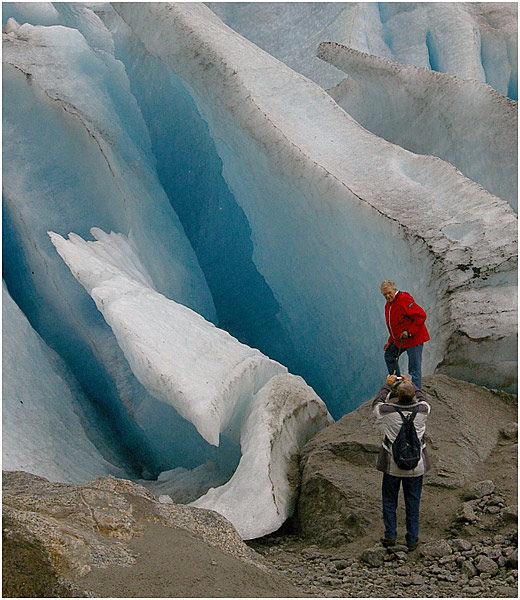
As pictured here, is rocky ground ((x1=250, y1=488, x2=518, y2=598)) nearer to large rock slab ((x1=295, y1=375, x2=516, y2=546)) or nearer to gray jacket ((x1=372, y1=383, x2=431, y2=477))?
large rock slab ((x1=295, y1=375, x2=516, y2=546))

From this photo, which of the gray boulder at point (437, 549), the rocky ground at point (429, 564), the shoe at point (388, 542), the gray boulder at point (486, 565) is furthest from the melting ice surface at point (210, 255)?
the gray boulder at point (486, 565)

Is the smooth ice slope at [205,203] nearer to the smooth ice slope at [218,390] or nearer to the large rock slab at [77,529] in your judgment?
the smooth ice slope at [218,390]

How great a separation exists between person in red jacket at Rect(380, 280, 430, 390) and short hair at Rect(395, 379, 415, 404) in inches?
22.2

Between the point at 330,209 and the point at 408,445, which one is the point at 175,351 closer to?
the point at 408,445

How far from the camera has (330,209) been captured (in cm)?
312

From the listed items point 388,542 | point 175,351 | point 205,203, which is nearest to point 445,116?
point 205,203

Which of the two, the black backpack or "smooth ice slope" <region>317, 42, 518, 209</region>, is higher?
"smooth ice slope" <region>317, 42, 518, 209</region>

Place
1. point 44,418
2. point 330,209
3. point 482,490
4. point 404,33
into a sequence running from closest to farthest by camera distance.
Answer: point 482,490 → point 44,418 → point 330,209 → point 404,33

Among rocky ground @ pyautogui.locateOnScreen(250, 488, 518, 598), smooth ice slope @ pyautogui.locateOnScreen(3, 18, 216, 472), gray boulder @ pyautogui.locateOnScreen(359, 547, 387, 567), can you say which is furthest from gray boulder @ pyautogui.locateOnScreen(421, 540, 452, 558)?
smooth ice slope @ pyautogui.locateOnScreen(3, 18, 216, 472)

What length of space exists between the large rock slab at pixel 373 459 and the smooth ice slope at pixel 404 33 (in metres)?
3.59

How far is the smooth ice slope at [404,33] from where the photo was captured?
217 inches

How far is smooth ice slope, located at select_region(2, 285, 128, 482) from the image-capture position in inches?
102

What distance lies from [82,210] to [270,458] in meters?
1.73

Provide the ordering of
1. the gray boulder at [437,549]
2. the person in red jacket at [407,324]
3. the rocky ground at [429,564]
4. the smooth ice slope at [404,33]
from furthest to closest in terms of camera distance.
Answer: the smooth ice slope at [404,33]
the person in red jacket at [407,324]
the gray boulder at [437,549]
the rocky ground at [429,564]
